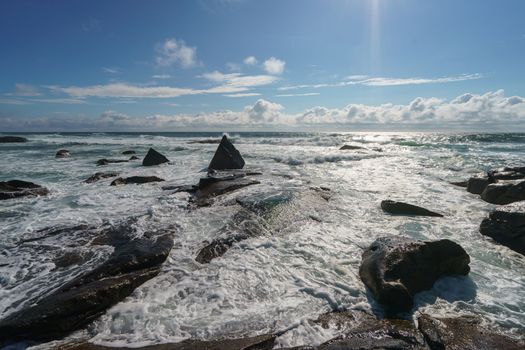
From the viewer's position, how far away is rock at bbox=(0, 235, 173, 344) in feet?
12.2

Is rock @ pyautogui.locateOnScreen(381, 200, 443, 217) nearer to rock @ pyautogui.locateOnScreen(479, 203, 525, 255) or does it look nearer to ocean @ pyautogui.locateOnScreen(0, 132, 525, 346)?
ocean @ pyautogui.locateOnScreen(0, 132, 525, 346)

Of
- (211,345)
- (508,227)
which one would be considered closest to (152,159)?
(211,345)

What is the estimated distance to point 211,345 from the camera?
141 inches

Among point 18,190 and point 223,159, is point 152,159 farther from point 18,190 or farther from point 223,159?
point 18,190

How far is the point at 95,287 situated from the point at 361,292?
148 inches

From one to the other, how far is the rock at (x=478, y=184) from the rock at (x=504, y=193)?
765mm

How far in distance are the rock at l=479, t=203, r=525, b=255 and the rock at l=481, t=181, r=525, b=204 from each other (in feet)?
8.93

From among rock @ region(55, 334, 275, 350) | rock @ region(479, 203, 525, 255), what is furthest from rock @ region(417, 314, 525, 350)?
rock @ region(479, 203, 525, 255)

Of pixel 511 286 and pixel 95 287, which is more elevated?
pixel 95 287

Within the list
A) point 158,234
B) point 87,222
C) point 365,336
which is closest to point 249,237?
point 158,234

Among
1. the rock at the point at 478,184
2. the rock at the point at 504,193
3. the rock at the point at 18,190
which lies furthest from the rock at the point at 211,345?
the rock at the point at 478,184

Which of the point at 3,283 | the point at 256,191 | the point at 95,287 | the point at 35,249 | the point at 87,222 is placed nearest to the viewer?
the point at 95,287

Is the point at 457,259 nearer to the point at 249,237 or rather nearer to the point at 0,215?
the point at 249,237

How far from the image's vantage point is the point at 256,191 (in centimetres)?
1034
